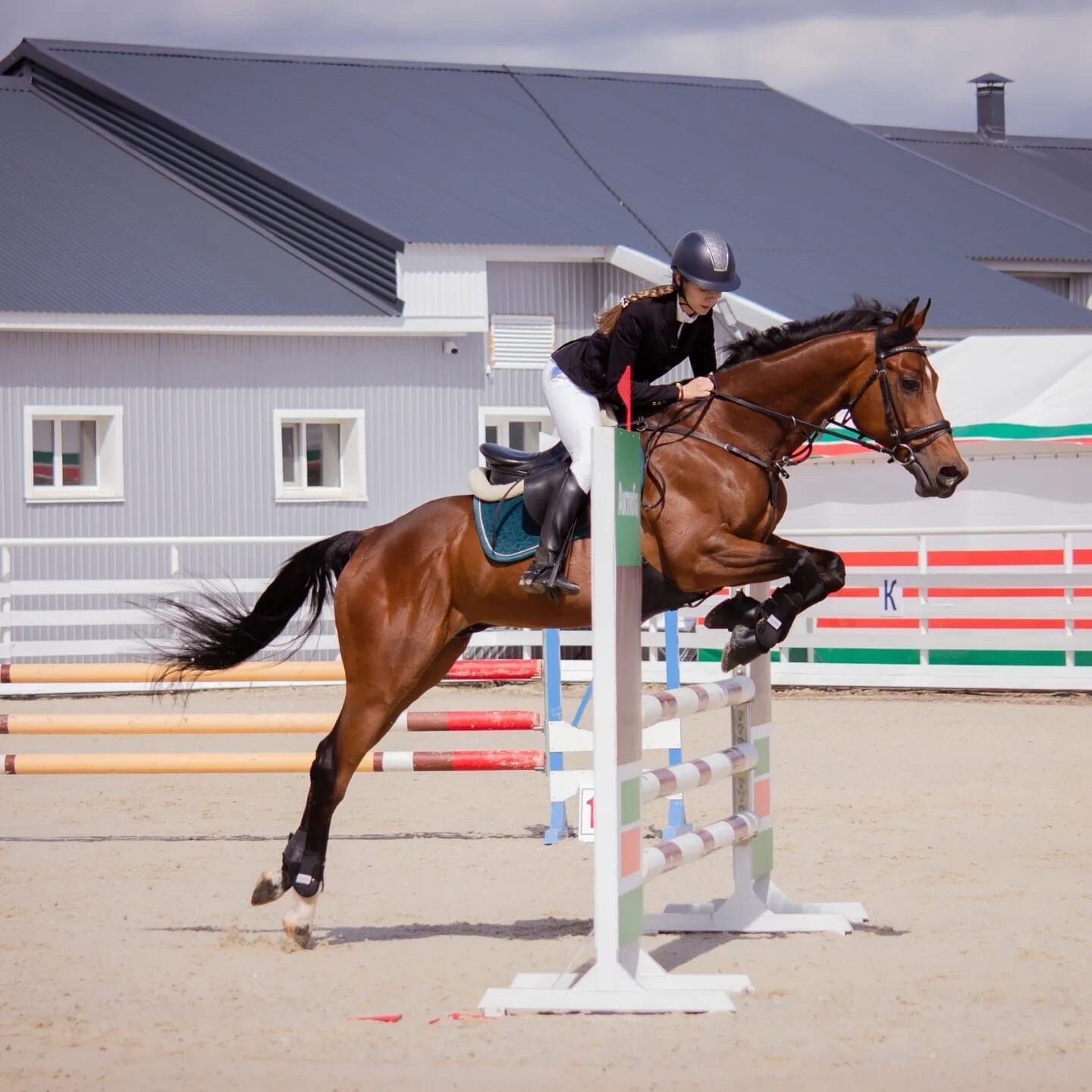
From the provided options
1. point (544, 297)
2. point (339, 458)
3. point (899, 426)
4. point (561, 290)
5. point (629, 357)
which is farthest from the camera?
point (561, 290)

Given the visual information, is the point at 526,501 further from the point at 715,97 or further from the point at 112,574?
the point at 715,97

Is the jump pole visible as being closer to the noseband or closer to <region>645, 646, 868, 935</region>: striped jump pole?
<region>645, 646, 868, 935</region>: striped jump pole

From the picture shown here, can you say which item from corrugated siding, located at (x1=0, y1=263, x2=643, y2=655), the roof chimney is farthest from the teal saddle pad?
the roof chimney

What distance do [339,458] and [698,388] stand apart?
1301cm

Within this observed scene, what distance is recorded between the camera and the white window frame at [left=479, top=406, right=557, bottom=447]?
18.8m

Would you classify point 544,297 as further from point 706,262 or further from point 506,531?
point 706,262

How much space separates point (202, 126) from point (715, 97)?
26.6 feet

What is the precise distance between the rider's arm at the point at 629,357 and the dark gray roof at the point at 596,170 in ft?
43.5

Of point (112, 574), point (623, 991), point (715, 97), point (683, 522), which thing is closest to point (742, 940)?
point (623, 991)

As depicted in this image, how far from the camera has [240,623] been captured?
659cm

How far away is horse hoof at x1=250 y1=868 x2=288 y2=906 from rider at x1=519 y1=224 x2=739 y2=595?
4.04 feet

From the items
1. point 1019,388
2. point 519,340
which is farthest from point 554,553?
point 519,340

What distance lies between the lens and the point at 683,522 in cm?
553

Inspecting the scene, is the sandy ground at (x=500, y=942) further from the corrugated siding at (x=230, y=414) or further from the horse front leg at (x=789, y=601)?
the corrugated siding at (x=230, y=414)
